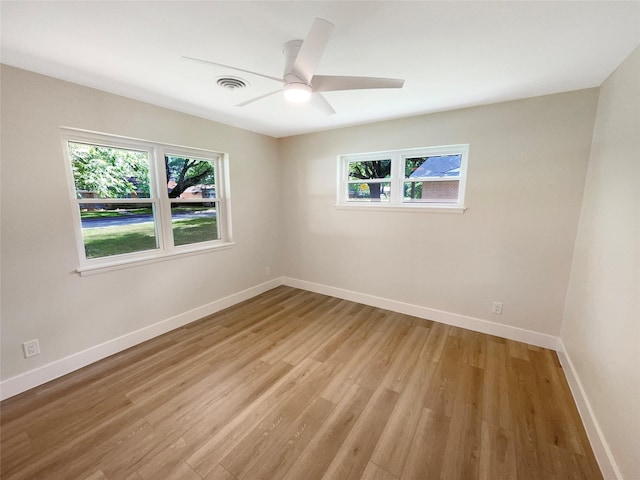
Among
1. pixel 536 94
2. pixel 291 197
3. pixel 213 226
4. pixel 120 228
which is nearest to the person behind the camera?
pixel 536 94

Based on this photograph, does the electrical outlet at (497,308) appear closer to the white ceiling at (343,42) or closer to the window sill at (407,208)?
the window sill at (407,208)

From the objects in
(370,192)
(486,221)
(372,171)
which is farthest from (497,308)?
(372,171)

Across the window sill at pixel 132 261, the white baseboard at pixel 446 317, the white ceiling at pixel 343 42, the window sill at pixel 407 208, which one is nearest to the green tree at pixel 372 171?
the window sill at pixel 407 208

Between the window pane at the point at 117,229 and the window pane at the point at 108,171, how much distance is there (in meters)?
0.12

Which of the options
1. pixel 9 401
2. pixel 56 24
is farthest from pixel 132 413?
pixel 56 24

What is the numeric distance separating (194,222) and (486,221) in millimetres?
3264

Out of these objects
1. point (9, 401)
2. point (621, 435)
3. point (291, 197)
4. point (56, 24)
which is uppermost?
point (56, 24)

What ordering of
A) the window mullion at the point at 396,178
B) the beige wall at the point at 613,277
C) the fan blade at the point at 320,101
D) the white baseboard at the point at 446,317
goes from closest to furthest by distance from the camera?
the beige wall at the point at 613,277
the fan blade at the point at 320,101
the white baseboard at the point at 446,317
the window mullion at the point at 396,178

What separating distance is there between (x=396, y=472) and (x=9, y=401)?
2661mm

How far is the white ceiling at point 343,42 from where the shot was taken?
1.24 m

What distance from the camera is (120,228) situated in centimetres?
247

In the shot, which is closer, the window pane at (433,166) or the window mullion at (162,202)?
the window mullion at (162,202)

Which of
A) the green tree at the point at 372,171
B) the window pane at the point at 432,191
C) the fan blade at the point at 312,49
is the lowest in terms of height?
the window pane at the point at 432,191

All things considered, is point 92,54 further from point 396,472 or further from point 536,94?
point 536,94
